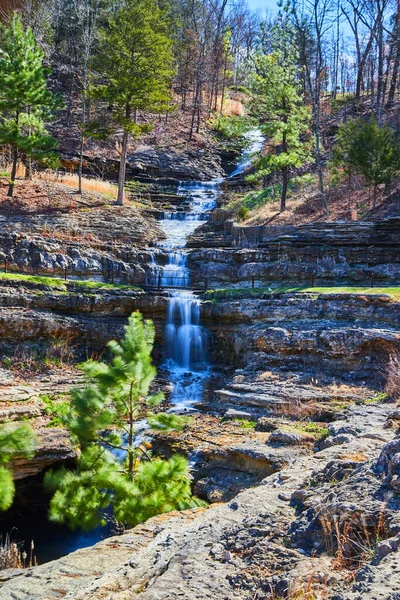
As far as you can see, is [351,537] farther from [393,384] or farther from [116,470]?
[393,384]

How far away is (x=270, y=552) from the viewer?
4695mm

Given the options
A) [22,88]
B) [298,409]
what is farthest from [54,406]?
[22,88]

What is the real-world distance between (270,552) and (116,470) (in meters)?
4.15

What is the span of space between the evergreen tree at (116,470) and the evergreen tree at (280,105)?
18.4 metres

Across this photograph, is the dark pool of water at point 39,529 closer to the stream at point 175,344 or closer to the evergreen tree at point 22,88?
the stream at point 175,344

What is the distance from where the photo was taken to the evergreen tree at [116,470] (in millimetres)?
7922

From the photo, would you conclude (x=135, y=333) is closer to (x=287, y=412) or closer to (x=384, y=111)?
(x=287, y=412)

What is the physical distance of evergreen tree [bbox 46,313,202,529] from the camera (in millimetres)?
7922

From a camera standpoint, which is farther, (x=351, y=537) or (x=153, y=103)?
(x=153, y=103)

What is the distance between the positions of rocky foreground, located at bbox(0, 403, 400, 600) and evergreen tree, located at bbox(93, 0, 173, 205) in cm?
2305

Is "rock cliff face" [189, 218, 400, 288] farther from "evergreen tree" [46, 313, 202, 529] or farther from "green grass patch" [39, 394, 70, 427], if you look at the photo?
"evergreen tree" [46, 313, 202, 529]

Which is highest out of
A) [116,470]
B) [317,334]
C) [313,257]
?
[313,257]

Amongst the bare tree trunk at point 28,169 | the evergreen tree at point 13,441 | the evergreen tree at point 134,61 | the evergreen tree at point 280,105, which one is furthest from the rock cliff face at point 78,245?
the evergreen tree at point 13,441

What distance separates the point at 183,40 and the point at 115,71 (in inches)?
873
